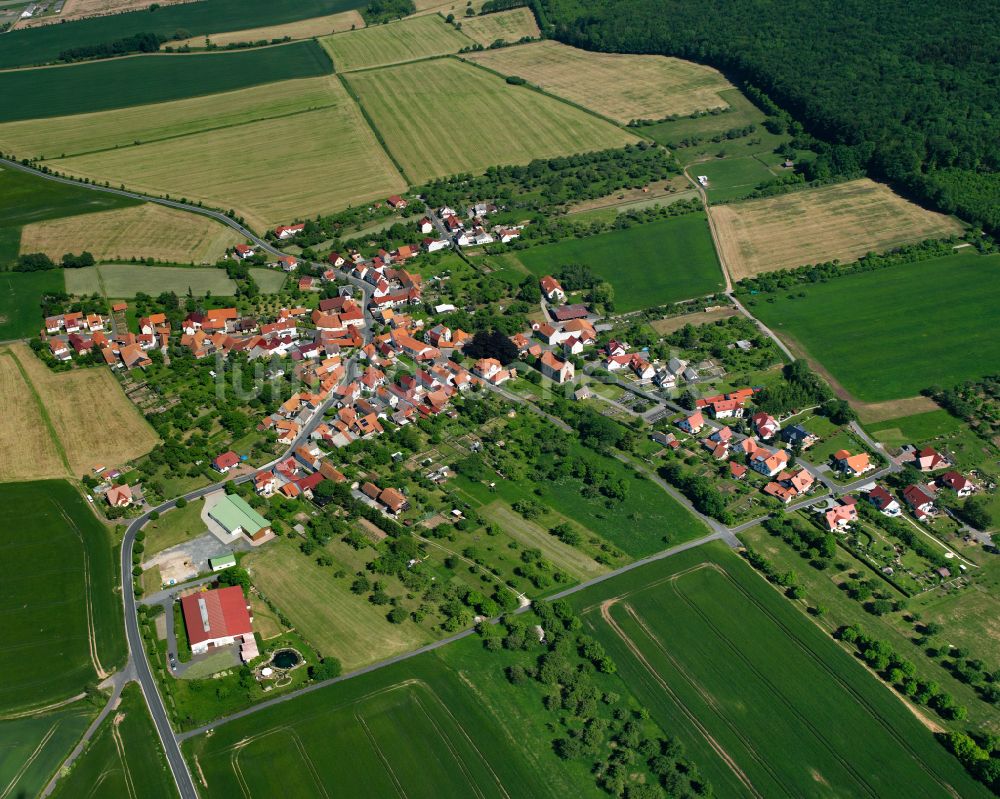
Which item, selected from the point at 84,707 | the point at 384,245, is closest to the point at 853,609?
the point at 84,707

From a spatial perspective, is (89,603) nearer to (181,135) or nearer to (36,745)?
(36,745)

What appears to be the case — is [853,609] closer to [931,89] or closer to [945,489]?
[945,489]

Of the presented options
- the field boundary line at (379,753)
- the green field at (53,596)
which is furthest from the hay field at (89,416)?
the field boundary line at (379,753)

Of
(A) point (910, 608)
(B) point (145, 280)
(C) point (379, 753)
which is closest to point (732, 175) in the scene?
(A) point (910, 608)

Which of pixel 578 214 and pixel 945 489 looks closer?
pixel 945 489

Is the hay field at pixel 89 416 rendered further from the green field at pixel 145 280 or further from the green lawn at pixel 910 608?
the green lawn at pixel 910 608

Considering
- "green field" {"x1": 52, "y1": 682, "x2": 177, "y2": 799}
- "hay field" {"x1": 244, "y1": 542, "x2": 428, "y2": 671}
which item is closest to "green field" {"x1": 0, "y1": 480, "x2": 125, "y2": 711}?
"green field" {"x1": 52, "y1": 682, "x2": 177, "y2": 799}

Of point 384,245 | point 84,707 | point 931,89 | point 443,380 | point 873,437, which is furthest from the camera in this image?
point 931,89

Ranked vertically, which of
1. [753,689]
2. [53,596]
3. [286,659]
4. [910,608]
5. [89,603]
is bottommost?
[753,689]
